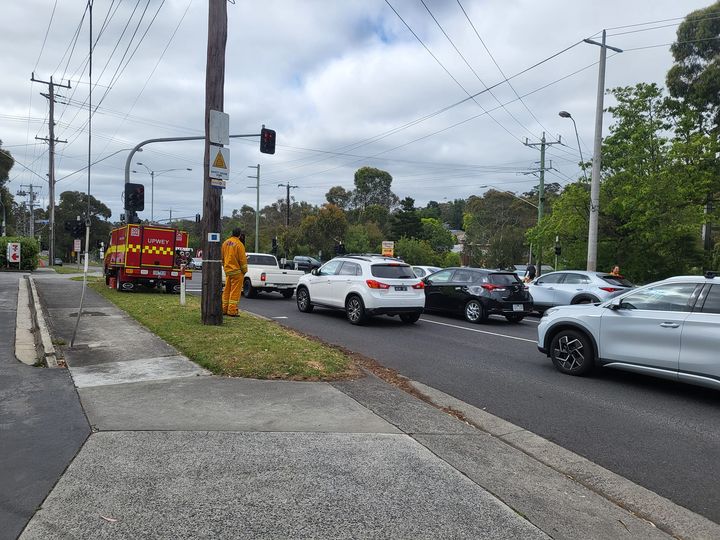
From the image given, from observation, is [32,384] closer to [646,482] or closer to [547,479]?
[547,479]

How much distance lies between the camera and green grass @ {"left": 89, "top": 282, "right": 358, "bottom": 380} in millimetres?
6996

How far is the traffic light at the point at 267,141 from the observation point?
61.9 ft

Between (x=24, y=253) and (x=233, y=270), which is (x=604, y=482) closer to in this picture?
(x=233, y=270)

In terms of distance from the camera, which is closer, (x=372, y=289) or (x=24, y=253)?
(x=372, y=289)

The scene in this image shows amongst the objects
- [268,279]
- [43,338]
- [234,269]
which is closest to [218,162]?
[234,269]

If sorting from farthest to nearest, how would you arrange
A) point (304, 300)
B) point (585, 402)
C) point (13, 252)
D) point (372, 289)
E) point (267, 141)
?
1. point (13, 252)
2. point (267, 141)
3. point (304, 300)
4. point (372, 289)
5. point (585, 402)

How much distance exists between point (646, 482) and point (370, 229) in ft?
194

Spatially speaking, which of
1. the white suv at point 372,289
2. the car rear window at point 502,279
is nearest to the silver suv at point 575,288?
the car rear window at point 502,279

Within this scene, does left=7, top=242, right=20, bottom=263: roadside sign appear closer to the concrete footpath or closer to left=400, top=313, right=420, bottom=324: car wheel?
left=400, top=313, right=420, bottom=324: car wheel

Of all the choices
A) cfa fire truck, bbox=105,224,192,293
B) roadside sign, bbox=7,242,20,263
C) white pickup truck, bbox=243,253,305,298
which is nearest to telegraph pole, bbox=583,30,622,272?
white pickup truck, bbox=243,253,305,298

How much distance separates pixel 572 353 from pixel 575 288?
28.8 ft

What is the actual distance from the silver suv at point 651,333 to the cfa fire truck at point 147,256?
45.7 ft

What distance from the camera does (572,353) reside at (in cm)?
800

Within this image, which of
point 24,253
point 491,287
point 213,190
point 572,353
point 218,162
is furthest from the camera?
point 24,253
